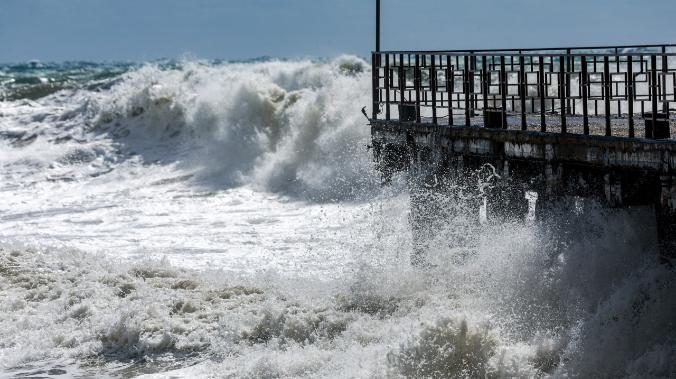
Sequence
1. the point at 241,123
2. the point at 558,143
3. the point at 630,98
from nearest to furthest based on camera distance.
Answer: the point at 630,98 → the point at 558,143 → the point at 241,123

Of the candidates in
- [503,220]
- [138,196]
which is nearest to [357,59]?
[138,196]

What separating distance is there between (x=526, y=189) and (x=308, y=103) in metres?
20.5

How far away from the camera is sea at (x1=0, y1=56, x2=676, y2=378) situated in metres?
10.8

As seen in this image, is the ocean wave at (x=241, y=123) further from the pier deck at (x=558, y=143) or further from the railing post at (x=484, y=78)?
the railing post at (x=484, y=78)

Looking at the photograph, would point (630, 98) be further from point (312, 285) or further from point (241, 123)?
point (241, 123)

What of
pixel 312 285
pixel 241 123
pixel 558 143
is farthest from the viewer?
pixel 241 123

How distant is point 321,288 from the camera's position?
14883 millimetres

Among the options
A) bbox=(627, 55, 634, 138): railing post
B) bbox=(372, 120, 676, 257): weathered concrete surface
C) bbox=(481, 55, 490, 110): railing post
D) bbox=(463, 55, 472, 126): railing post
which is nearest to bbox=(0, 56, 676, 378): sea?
bbox=(372, 120, 676, 257): weathered concrete surface

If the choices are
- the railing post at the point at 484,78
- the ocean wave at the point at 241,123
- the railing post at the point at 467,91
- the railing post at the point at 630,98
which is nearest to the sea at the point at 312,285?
the ocean wave at the point at 241,123

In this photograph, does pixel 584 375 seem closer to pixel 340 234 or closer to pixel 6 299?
pixel 6 299

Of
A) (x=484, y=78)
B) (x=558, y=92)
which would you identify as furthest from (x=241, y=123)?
(x=484, y=78)

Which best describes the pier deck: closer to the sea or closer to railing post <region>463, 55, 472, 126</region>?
railing post <region>463, 55, 472, 126</region>

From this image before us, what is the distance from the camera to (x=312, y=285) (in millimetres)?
15164

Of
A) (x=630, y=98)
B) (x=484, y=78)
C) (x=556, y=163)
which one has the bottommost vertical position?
(x=556, y=163)
